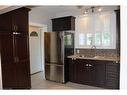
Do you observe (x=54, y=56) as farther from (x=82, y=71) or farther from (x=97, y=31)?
(x=97, y=31)

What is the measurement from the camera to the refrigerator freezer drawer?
416cm

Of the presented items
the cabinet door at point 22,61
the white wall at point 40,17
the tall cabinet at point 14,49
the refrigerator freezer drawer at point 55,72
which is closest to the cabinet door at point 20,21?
the tall cabinet at point 14,49

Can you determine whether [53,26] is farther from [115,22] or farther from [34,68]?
[115,22]

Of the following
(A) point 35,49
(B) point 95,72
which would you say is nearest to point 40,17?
(A) point 35,49

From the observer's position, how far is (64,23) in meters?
4.68

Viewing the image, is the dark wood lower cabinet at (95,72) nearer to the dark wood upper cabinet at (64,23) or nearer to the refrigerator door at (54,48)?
the refrigerator door at (54,48)

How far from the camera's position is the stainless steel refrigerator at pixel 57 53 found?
4117mm

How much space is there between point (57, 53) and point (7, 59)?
1.73m

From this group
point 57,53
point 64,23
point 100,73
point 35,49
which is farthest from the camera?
point 35,49

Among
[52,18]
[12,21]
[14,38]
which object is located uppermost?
[52,18]

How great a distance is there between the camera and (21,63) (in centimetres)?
311
